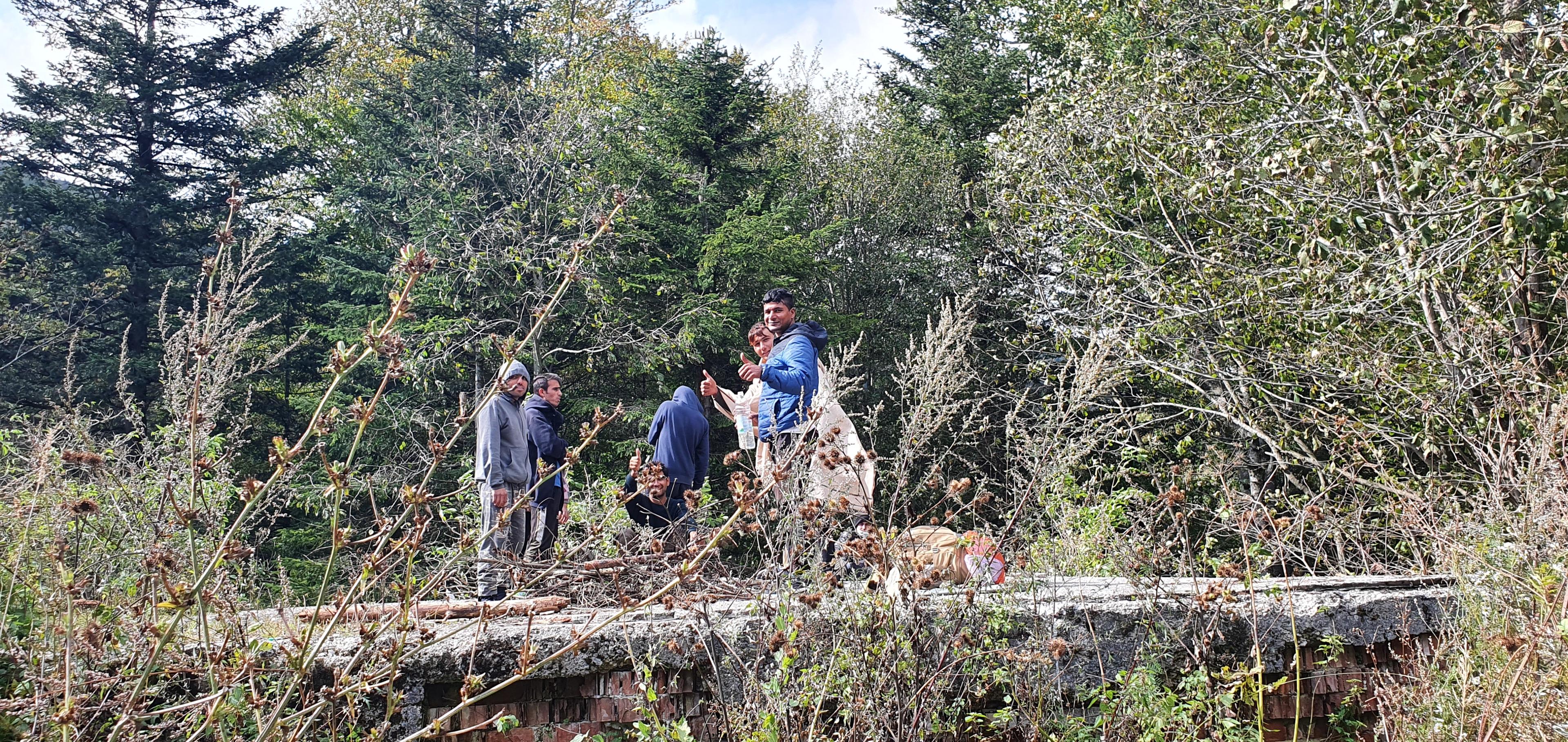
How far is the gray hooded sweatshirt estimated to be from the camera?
6.19 meters

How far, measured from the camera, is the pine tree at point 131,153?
17.5 m

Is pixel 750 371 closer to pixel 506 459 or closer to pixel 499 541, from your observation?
pixel 499 541

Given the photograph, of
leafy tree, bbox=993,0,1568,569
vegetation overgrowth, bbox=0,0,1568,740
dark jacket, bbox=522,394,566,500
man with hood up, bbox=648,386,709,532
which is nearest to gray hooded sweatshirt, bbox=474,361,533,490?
dark jacket, bbox=522,394,566,500

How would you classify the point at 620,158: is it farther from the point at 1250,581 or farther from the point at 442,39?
the point at 1250,581

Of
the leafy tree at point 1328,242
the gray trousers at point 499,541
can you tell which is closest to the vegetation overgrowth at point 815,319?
the leafy tree at point 1328,242

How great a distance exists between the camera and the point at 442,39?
68.3 feet

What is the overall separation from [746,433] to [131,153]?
17.7 meters

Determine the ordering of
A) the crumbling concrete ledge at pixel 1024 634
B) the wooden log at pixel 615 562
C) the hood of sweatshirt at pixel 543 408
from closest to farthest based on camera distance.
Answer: the wooden log at pixel 615 562 → the crumbling concrete ledge at pixel 1024 634 → the hood of sweatshirt at pixel 543 408

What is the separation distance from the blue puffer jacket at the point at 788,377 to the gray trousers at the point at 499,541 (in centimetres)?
124

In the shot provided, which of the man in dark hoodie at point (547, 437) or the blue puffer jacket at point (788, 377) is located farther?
the man in dark hoodie at point (547, 437)

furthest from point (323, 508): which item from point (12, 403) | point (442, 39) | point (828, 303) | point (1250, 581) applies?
point (1250, 581)

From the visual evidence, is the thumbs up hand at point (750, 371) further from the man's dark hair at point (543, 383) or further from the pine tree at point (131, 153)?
the pine tree at point (131, 153)

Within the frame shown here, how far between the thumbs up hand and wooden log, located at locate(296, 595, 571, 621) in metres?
1.21

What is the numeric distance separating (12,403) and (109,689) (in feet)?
59.4
